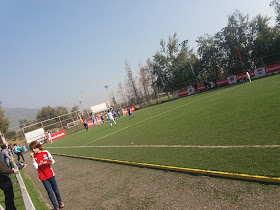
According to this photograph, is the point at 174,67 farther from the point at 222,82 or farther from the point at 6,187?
the point at 6,187

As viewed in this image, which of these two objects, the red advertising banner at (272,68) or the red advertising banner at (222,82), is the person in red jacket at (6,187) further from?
the red advertising banner at (222,82)

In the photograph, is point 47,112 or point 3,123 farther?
point 47,112

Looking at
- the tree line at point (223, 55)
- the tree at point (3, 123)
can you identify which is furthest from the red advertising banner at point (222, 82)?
the tree at point (3, 123)

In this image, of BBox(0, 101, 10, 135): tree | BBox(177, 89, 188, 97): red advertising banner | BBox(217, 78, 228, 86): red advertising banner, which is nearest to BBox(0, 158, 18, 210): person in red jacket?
BBox(217, 78, 228, 86): red advertising banner

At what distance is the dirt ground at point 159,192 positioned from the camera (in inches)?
142

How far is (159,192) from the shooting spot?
4.76 metres

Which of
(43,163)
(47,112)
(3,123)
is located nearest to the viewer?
(43,163)

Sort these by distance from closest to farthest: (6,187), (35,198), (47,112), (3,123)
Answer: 1. (6,187)
2. (35,198)
3. (3,123)
4. (47,112)

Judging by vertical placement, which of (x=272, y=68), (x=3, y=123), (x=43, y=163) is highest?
(x=3, y=123)

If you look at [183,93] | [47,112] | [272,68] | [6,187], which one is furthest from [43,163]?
[47,112]

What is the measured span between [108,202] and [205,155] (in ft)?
10.6

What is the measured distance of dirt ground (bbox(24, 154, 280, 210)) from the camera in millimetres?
3609

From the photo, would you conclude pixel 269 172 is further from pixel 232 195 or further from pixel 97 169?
pixel 97 169

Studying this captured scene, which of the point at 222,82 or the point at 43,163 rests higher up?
the point at 43,163
